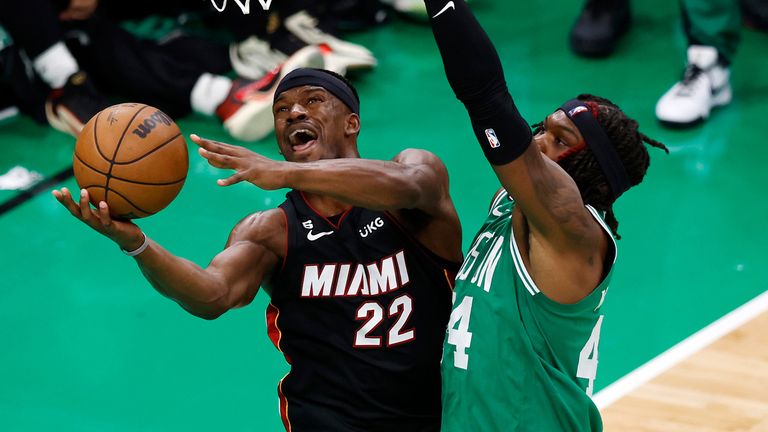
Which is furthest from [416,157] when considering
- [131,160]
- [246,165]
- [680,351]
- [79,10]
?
[79,10]

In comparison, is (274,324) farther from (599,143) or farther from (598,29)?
(598,29)

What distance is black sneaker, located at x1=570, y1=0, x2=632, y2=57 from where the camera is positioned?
8.09 meters

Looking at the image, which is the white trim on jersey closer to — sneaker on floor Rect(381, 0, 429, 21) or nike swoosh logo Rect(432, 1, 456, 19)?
nike swoosh logo Rect(432, 1, 456, 19)

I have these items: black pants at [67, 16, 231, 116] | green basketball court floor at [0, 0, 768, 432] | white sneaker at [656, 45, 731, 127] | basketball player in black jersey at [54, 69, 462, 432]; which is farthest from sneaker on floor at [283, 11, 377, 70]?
basketball player in black jersey at [54, 69, 462, 432]

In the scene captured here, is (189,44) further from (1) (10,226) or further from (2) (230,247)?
(2) (230,247)

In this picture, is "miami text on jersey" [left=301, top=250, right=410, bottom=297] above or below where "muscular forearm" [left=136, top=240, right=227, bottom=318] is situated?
below

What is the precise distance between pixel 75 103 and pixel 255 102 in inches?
44.3

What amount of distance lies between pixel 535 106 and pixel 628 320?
88.6 inches

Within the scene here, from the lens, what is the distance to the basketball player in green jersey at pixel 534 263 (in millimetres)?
2973

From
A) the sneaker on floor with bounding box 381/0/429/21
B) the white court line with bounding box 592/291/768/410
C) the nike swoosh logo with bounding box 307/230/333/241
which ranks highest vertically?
the sneaker on floor with bounding box 381/0/429/21

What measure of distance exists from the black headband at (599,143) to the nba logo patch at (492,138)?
438mm

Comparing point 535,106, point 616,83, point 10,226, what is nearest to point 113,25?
point 10,226

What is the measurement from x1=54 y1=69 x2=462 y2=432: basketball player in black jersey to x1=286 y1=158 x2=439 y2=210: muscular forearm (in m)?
0.14

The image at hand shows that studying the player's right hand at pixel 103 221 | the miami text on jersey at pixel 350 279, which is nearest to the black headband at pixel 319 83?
the miami text on jersey at pixel 350 279
